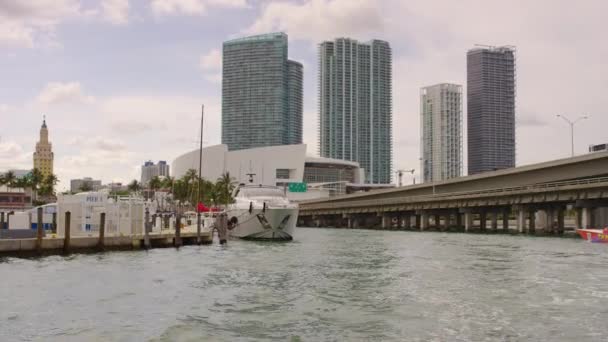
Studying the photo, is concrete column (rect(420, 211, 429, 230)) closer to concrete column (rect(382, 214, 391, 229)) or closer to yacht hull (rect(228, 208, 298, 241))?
concrete column (rect(382, 214, 391, 229))

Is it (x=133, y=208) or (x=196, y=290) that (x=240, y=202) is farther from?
(x=196, y=290)

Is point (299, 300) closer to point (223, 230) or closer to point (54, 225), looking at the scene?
point (54, 225)

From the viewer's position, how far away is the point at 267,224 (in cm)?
6216

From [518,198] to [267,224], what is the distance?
4253 cm

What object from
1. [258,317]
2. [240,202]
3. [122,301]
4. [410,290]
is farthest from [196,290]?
[240,202]

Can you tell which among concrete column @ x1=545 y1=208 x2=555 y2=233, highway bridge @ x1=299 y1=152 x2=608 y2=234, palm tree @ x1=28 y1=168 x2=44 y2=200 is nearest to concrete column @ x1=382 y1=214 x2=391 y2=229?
highway bridge @ x1=299 y1=152 x2=608 y2=234

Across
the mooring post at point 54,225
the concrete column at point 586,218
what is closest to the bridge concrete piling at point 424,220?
the concrete column at point 586,218

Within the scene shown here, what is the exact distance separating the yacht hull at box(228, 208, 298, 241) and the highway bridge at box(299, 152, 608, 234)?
35767 millimetres

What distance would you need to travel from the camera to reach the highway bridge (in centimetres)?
8075

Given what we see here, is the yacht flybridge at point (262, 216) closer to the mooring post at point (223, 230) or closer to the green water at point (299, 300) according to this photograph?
the mooring post at point (223, 230)

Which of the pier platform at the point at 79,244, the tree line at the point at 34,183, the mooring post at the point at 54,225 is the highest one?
the tree line at the point at 34,183

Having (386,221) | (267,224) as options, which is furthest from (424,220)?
(267,224)

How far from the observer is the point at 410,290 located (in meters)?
26.4

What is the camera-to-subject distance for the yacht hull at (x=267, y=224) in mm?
62031
